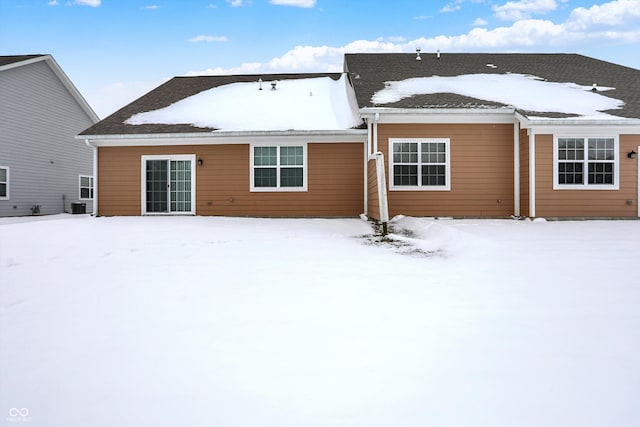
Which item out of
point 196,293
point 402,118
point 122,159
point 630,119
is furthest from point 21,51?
point 630,119

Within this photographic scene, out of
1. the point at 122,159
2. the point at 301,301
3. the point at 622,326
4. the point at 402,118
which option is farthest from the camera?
the point at 122,159

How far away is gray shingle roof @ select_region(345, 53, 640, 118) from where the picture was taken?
39.9ft

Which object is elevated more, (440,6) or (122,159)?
(440,6)

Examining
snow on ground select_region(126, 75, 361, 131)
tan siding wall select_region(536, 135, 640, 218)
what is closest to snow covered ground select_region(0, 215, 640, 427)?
tan siding wall select_region(536, 135, 640, 218)

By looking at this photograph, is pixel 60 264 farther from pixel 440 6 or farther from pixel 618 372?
pixel 440 6

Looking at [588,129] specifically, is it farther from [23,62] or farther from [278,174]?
[23,62]

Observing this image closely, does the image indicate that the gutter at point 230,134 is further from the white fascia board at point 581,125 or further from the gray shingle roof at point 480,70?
the white fascia board at point 581,125

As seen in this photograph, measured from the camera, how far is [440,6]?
981 inches

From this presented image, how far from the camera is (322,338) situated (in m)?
3.59

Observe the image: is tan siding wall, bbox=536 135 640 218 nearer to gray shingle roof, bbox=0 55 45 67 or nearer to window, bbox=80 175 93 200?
gray shingle roof, bbox=0 55 45 67

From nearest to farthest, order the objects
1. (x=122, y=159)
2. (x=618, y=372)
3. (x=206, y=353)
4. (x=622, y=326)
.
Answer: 1. (x=618, y=372)
2. (x=206, y=353)
3. (x=622, y=326)
4. (x=122, y=159)

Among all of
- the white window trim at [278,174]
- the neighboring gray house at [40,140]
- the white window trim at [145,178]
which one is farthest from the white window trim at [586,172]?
the neighboring gray house at [40,140]

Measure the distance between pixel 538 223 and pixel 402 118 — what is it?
4.28 metres

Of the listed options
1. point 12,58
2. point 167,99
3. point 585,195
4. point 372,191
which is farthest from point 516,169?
point 12,58
